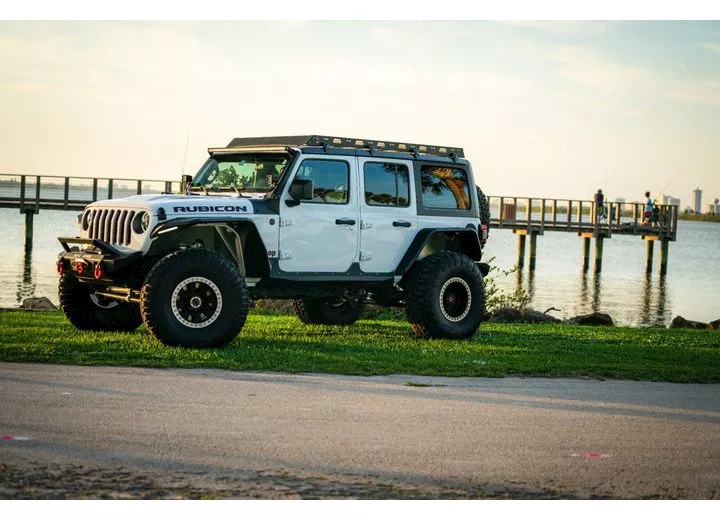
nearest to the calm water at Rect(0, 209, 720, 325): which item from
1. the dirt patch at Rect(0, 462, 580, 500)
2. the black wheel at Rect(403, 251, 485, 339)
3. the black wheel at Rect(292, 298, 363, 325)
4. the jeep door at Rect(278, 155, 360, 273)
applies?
the black wheel at Rect(292, 298, 363, 325)

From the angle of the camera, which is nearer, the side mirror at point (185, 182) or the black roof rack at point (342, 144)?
the black roof rack at point (342, 144)

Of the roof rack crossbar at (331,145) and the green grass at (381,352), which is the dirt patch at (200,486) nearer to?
the green grass at (381,352)

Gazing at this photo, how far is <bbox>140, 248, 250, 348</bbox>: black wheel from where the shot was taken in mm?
12336

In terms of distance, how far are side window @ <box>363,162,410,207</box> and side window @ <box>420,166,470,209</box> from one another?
0.33 m

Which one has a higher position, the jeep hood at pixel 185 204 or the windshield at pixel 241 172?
the windshield at pixel 241 172

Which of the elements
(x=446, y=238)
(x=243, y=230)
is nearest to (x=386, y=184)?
(x=446, y=238)

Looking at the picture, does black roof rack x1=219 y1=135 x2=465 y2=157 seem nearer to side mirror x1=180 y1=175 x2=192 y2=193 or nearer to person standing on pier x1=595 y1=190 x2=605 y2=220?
side mirror x1=180 y1=175 x2=192 y2=193

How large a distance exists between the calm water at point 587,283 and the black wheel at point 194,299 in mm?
13213

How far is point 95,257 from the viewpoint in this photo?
42.0 ft

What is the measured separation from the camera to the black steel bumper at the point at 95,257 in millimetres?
12562

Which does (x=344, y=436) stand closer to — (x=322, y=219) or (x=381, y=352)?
(x=381, y=352)

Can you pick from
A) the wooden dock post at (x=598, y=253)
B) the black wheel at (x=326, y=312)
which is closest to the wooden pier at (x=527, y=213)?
the wooden dock post at (x=598, y=253)

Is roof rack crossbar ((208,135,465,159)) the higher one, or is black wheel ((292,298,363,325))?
roof rack crossbar ((208,135,465,159))

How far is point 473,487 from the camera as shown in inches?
263
